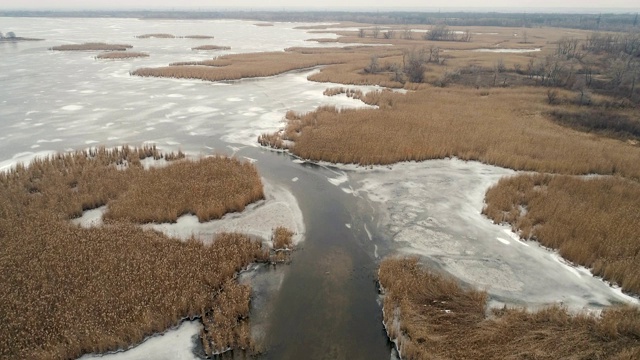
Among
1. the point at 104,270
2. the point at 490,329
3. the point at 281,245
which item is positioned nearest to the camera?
the point at 490,329

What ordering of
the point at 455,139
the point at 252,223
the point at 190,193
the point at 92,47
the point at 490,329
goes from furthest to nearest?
the point at 92,47 < the point at 455,139 < the point at 190,193 < the point at 252,223 < the point at 490,329

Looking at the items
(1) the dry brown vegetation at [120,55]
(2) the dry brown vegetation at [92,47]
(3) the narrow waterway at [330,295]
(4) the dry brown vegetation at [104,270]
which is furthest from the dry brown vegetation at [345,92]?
(2) the dry brown vegetation at [92,47]

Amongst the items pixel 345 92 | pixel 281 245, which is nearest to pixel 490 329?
pixel 281 245

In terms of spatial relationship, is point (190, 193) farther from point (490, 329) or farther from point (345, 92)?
point (345, 92)

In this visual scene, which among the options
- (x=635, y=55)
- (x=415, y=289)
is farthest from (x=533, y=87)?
(x=415, y=289)

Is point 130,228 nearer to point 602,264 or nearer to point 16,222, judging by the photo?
point 16,222

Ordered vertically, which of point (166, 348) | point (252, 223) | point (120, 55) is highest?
point (120, 55)

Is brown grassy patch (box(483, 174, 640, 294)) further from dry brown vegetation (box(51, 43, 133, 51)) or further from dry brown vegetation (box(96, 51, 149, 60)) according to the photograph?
dry brown vegetation (box(51, 43, 133, 51))
